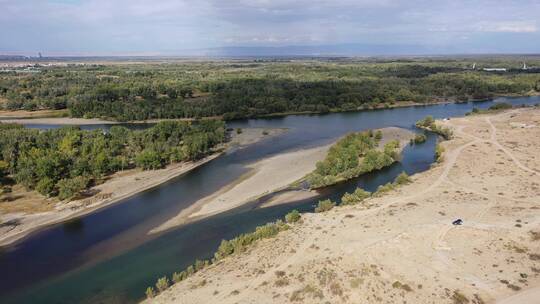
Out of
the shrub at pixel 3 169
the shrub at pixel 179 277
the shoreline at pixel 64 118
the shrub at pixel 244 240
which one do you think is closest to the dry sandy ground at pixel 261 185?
the shrub at pixel 244 240

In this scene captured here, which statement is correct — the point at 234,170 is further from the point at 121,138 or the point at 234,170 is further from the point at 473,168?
the point at 473,168

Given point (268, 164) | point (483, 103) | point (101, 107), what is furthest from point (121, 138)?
point (483, 103)

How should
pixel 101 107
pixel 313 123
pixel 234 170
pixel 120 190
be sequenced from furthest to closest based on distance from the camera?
pixel 101 107 < pixel 313 123 < pixel 234 170 < pixel 120 190

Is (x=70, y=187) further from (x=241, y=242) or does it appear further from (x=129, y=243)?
(x=241, y=242)

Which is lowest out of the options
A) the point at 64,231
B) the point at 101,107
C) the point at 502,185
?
the point at 64,231

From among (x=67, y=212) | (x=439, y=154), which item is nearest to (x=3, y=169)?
(x=67, y=212)

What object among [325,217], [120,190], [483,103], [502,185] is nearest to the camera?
[325,217]

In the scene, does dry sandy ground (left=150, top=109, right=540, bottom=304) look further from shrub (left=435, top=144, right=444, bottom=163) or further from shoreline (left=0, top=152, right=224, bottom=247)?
shoreline (left=0, top=152, right=224, bottom=247)

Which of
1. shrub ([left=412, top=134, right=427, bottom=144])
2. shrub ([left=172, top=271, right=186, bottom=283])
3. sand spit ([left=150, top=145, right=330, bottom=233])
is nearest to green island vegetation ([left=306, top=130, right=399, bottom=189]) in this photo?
sand spit ([left=150, top=145, right=330, bottom=233])
